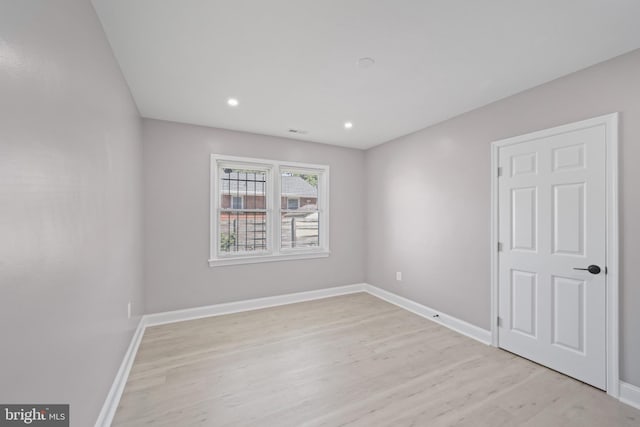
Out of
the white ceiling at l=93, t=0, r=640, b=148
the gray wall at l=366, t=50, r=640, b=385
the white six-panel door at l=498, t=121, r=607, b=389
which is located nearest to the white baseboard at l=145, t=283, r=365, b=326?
A: the gray wall at l=366, t=50, r=640, b=385

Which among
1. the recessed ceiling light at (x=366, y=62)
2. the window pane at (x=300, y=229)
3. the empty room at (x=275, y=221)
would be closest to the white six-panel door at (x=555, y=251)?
the empty room at (x=275, y=221)

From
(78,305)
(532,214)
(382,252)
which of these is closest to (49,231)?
(78,305)

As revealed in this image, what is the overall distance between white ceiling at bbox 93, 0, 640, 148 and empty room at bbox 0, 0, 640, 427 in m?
0.02

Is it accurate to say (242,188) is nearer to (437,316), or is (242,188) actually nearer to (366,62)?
(366,62)

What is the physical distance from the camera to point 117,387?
2088mm

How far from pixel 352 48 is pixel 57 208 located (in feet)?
6.75

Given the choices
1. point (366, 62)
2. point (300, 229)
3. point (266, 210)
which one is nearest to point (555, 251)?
point (366, 62)

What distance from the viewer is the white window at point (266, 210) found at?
13.1 feet

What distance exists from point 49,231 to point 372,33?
2136mm

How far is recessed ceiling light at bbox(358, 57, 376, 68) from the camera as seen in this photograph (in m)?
2.18

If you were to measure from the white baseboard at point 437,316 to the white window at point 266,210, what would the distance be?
1.22 m

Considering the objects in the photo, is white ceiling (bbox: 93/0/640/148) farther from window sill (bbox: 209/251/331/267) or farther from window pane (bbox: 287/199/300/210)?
window sill (bbox: 209/251/331/267)

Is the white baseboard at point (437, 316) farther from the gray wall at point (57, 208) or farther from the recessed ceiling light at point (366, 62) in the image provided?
the gray wall at point (57, 208)

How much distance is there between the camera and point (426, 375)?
94.6 inches
